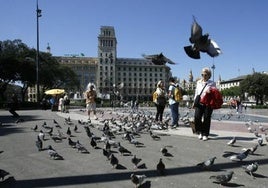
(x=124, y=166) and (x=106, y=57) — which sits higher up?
(x=106, y=57)

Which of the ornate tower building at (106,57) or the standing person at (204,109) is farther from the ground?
the ornate tower building at (106,57)

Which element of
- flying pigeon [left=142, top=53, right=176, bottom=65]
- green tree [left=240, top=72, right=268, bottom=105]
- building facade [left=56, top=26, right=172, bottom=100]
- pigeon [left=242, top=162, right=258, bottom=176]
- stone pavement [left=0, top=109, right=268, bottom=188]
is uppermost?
building facade [left=56, top=26, right=172, bottom=100]

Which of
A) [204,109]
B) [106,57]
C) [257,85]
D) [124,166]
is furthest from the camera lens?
[106,57]

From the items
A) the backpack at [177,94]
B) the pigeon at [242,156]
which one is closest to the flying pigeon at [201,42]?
the backpack at [177,94]

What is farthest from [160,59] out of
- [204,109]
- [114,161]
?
[114,161]

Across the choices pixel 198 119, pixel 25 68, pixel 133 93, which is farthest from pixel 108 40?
pixel 198 119

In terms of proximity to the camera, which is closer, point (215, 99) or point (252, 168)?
point (252, 168)

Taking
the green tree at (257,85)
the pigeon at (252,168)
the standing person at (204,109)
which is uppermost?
the green tree at (257,85)

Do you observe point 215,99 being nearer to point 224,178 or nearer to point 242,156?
point 242,156

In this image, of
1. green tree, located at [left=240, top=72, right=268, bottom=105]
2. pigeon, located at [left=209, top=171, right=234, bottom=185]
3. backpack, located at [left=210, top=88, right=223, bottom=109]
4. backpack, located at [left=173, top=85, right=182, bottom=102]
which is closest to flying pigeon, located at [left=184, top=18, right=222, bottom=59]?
backpack, located at [left=210, top=88, right=223, bottom=109]

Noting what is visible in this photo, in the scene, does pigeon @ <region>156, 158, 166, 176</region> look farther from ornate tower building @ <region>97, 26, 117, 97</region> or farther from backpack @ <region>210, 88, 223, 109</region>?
ornate tower building @ <region>97, 26, 117, 97</region>

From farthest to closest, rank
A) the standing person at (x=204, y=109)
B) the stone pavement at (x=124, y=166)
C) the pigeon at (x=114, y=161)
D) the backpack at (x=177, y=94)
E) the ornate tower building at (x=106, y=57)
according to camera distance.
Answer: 1. the ornate tower building at (x=106, y=57)
2. the backpack at (x=177, y=94)
3. the standing person at (x=204, y=109)
4. the pigeon at (x=114, y=161)
5. the stone pavement at (x=124, y=166)

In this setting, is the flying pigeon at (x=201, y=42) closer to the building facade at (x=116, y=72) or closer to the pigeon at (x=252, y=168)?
the pigeon at (x=252, y=168)

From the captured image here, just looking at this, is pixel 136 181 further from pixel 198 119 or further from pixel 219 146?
pixel 198 119
